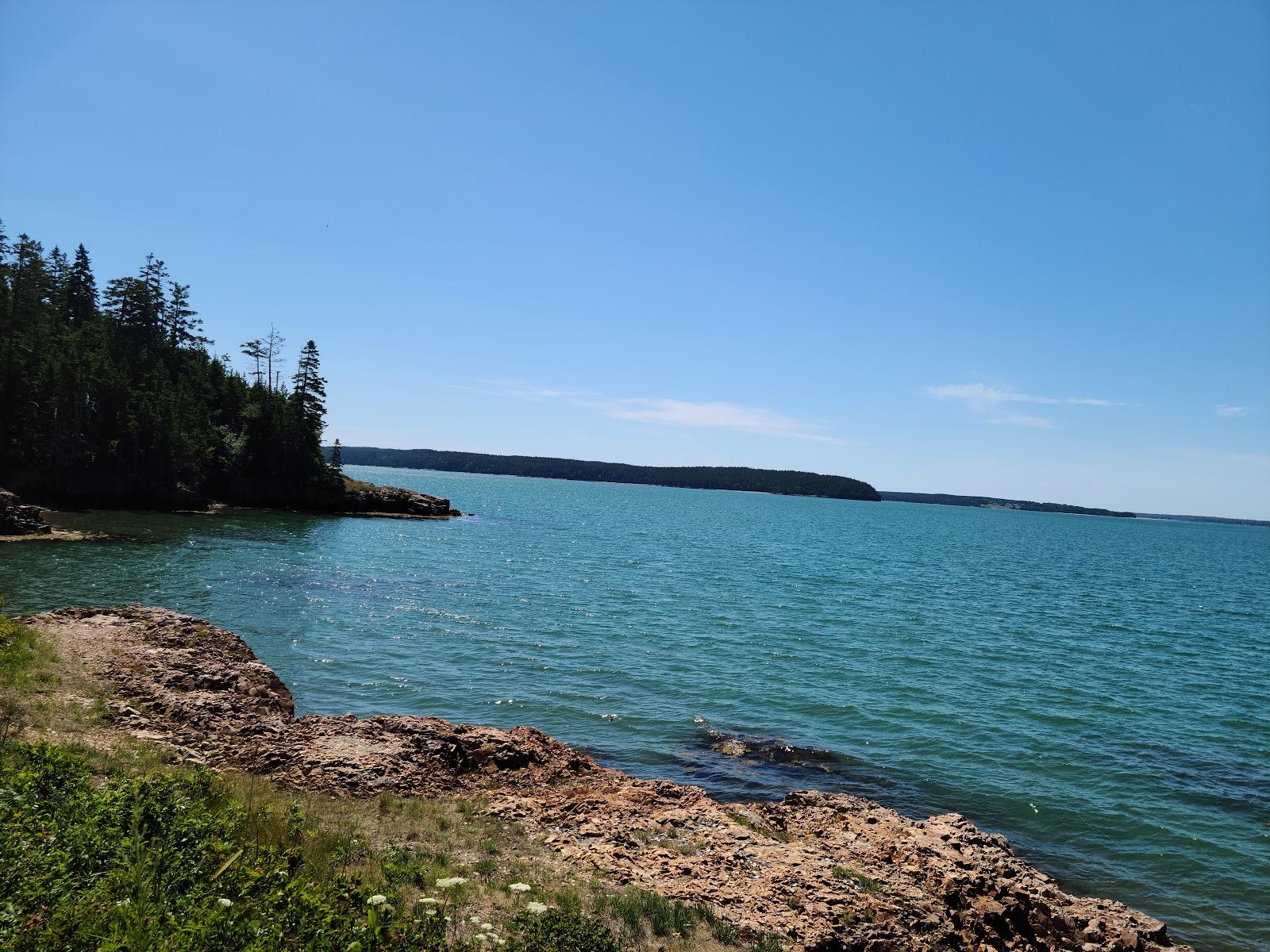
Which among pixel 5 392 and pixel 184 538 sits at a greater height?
pixel 5 392

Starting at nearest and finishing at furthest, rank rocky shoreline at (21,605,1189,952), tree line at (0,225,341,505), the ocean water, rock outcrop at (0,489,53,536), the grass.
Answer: rocky shoreline at (21,605,1189,952) → the grass → the ocean water → rock outcrop at (0,489,53,536) → tree line at (0,225,341,505)

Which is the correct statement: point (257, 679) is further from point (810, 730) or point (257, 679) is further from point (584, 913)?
point (810, 730)

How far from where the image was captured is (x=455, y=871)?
34.2 ft

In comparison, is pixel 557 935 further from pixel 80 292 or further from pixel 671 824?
pixel 80 292

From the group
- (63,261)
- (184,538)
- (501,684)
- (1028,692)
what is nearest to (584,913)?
(501,684)

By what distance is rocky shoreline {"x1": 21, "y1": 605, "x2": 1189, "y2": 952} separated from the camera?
36.6ft

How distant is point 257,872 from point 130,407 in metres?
83.4

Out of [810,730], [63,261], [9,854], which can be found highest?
[63,261]

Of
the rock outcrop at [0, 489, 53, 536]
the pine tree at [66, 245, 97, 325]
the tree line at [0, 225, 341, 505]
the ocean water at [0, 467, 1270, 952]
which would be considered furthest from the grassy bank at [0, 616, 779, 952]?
the pine tree at [66, 245, 97, 325]

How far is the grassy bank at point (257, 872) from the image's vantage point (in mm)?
6312

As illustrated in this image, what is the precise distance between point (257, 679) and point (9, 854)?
1388 cm

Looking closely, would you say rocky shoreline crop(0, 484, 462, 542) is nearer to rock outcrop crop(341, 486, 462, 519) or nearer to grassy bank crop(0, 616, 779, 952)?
rock outcrop crop(341, 486, 462, 519)

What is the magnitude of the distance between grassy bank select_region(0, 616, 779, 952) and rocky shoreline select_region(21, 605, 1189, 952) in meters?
1.06

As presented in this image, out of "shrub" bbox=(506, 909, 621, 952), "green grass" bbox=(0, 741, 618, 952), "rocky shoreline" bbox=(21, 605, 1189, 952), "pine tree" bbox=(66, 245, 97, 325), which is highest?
"pine tree" bbox=(66, 245, 97, 325)
